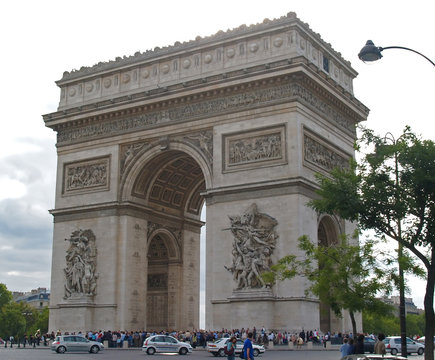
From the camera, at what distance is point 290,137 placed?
3531cm

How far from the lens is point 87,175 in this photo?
42.5 meters

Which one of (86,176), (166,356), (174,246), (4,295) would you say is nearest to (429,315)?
(166,356)

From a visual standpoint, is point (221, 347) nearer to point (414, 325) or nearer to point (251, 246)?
point (251, 246)

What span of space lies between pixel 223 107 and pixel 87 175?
10.2 meters

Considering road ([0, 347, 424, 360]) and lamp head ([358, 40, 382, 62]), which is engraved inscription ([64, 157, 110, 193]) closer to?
road ([0, 347, 424, 360])

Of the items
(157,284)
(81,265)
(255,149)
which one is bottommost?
(157,284)

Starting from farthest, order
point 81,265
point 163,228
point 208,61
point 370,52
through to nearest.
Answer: point 163,228 < point 81,265 < point 208,61 < point 370,52

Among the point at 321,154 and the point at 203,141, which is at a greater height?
the point at 203,141

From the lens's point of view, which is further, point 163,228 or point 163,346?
point 163,228

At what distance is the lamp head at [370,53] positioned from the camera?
17.5 m

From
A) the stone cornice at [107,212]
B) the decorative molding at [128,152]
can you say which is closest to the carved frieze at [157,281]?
the stone cornice at [107,212]

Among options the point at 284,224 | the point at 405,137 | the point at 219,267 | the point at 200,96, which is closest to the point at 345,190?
the point at 405,137

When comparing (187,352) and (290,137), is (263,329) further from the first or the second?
(290,137)

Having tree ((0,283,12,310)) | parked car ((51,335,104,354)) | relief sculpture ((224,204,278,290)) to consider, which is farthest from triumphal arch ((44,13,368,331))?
tree ((0,283,12,310))
